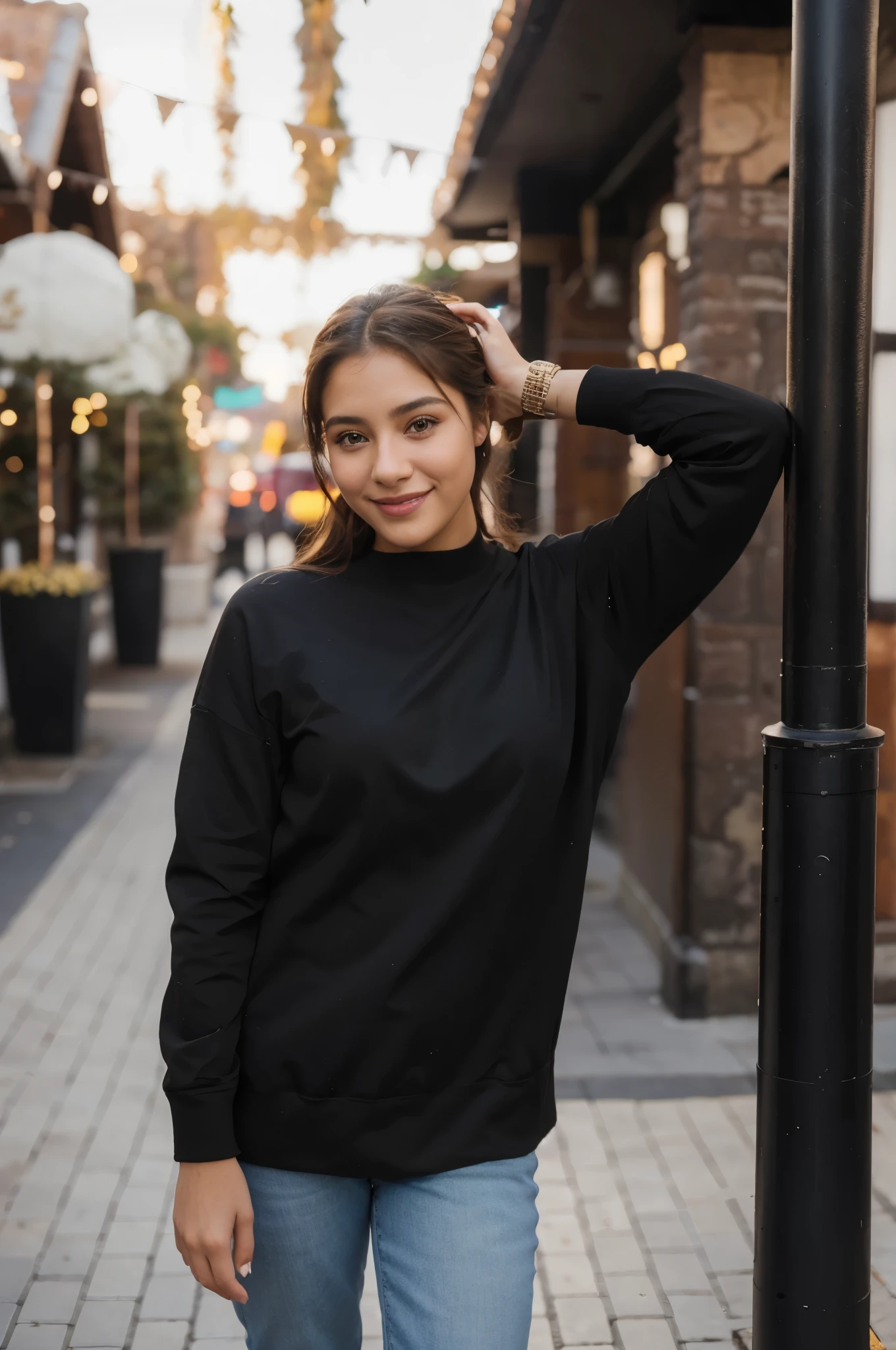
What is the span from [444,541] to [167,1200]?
2405mm

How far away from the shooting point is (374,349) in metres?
1.72

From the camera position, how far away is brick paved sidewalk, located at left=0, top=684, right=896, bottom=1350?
2965 mm

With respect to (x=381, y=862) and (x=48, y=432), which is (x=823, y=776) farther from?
(x=48, y=432)

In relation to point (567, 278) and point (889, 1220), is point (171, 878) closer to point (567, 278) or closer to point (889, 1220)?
point (889, 1220)

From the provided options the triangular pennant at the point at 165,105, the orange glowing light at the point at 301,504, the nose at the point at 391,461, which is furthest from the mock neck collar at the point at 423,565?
the orange glowing light at the point at 301,504

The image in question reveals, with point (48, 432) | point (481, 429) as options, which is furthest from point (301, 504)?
point (481, 429)

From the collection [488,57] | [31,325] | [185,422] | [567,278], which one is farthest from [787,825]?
[185,422]

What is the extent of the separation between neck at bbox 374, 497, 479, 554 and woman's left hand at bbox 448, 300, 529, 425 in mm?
160

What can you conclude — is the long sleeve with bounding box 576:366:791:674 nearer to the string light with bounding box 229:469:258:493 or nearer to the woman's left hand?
the woman's left hand

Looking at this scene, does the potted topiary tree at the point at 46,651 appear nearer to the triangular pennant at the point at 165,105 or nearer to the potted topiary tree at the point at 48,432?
the potted topiary tree at the point at 48,432

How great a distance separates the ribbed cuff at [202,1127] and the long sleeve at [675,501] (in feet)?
2.49

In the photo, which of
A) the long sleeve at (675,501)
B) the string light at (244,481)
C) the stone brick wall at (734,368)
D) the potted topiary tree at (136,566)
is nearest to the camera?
the long sleeve at (675,501)

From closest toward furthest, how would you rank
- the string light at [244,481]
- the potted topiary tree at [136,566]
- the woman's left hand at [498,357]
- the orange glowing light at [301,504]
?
the woman's left hand at [498,357] → the potted topiary tree at [136,566] → the orange glowing light at [301,504] → the string light at [244,481]

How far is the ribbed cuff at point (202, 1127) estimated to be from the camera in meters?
1.64
